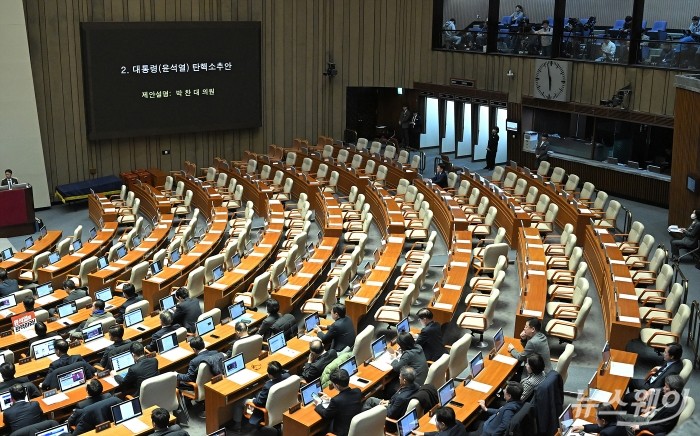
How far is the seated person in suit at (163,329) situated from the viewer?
10046mm

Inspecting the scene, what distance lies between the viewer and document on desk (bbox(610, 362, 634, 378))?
8594 mm

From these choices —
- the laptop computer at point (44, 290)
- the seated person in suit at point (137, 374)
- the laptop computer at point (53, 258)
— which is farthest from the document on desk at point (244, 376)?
the laptop computer at point (53, 258)

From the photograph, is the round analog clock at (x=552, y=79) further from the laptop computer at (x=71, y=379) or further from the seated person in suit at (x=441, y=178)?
the laptop computer at (x=71, y=379)

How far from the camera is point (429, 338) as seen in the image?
966cm

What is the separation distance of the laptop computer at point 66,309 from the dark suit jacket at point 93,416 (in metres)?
3.88

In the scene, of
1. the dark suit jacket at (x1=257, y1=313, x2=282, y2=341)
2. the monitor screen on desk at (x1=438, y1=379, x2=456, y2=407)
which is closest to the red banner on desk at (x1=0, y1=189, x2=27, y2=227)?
the dark suit jacket at (x1=257, y1=313, x2=282, y2=341)

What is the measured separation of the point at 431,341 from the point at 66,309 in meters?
5.60

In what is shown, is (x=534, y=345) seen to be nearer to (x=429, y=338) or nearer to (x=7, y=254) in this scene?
(x=429, y=338)

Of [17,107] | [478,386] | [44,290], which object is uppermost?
[17,107]

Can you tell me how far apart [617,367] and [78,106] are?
53.1ft

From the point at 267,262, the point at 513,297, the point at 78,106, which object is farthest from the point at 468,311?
the point at 78,106

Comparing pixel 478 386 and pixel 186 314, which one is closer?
pixel 478 386

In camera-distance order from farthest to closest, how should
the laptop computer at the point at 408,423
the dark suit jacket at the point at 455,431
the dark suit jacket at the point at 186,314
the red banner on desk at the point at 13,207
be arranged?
the red banner on desk at the point at 13,207
the dark suit jacket at the point at 186,314
the laptop computer at the point at 408,423
the dark suit jacket at the point at 455,431

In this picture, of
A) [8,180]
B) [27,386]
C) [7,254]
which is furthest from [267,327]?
[8,180]
